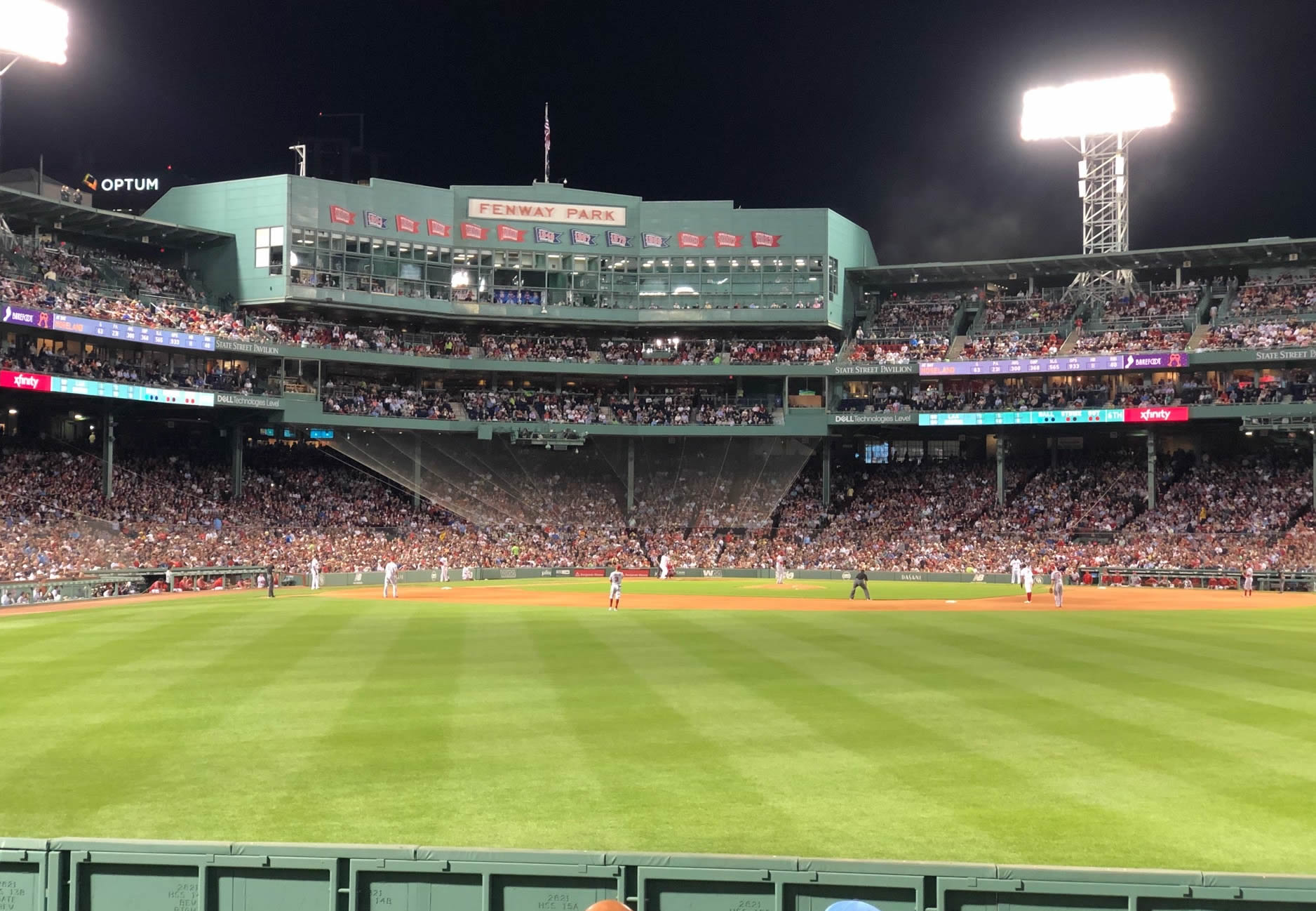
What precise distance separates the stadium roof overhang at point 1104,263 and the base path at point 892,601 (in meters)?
26.4

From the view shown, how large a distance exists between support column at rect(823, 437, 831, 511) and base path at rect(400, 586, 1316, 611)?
24179mm

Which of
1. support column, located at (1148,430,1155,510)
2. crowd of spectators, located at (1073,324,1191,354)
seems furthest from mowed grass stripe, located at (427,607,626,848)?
crowd of spectators, located at (1073,324,1191,354)

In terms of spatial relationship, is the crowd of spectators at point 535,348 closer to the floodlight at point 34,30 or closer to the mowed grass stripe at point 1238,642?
the floodlight at point 34,30

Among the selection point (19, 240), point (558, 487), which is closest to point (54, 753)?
point (19, 240)

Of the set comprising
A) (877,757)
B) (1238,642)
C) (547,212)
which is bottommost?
(1238,642)

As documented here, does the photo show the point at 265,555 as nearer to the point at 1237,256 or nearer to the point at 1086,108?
the point at 1086,108

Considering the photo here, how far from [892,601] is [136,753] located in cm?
3208

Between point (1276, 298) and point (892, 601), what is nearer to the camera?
point (892, 601)

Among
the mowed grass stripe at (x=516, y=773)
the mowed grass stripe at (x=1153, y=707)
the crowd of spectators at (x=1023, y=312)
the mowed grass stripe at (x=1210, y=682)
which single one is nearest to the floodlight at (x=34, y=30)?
the mowed grass stripe at (x=516, y=773)

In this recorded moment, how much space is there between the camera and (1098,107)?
221ft

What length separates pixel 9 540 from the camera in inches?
1873

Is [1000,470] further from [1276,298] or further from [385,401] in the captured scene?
[385,401]

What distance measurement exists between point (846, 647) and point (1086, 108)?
52250 millimetres

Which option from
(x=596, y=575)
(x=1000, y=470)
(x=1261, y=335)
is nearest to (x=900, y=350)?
(x=1000, y=470)
